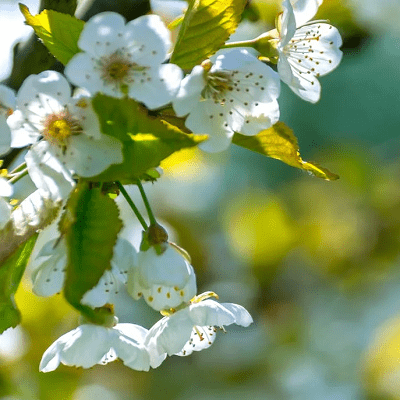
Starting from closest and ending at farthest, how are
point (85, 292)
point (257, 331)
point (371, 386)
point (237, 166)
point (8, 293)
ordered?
point (85, 292), point (8, 293), point (371, 386), point (257, 331), point (237, 166)

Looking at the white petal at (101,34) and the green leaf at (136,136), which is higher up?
the white petal at (101,34)

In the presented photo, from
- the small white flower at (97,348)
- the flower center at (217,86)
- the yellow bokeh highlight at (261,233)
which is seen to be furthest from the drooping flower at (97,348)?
the yellow bokeh highlight at (261,233)

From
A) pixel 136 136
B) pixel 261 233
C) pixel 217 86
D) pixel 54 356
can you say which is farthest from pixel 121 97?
pixel 261 233

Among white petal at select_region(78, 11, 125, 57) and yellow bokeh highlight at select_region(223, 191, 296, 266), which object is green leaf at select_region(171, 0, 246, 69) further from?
yellow bokeh highlight at select_region(223, 191, 296, 266)

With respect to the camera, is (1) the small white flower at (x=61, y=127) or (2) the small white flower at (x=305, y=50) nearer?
(1) the small white flower at (x=61, y=127)

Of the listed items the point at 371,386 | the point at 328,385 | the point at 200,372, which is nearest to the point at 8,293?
the point at 371,386

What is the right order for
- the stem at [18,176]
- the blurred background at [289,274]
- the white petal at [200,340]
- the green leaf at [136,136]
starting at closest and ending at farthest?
the green leaf at [136,136], the stem at [18,176], the white petal at [200,340], the blurred background at [289,274]

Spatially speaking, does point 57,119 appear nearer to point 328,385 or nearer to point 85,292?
point 85,292

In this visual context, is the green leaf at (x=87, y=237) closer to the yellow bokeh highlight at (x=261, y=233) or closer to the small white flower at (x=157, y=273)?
the small white flower at (x=157, y=273)

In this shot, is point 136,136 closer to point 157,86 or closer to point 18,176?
point 157,86

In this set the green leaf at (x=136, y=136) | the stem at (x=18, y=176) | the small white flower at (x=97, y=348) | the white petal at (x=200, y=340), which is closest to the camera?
the green leaf at (x=136, y=136)
